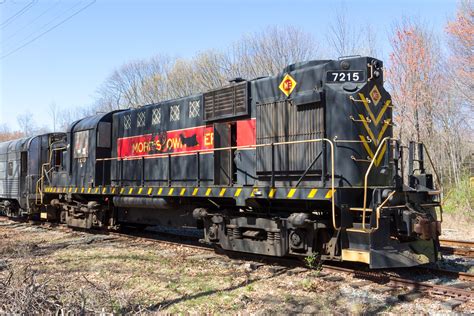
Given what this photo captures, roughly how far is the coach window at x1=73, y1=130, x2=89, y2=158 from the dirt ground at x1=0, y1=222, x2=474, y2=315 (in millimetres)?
3704

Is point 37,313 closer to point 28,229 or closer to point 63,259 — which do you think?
point 63,259

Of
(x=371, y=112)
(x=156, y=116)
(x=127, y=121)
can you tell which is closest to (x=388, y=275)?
(x=371, y=112)

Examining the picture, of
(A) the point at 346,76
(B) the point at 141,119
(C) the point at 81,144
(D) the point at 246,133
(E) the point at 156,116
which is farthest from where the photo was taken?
(C) the point at 81,144

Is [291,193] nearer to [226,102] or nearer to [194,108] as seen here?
[226,102]

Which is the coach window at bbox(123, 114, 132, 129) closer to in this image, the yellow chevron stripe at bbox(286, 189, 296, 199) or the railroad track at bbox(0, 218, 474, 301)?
the railroad track at bbox(0, 218, 474, 301)

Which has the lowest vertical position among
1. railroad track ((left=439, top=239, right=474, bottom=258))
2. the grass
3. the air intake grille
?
railroad track ((left=439, top=239, right=474, bottom=258))

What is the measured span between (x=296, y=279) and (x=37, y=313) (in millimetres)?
4142

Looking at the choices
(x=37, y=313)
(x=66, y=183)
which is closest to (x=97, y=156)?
(x=66, y=183)

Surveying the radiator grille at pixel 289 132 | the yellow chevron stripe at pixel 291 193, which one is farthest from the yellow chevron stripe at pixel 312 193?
the radiator grille at pixel 289 132

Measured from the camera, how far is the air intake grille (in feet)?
29.2

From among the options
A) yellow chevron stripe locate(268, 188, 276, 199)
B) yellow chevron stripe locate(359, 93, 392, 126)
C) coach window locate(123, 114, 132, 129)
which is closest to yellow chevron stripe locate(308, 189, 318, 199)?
yellow chevron stripe locate(268, 188, 276, 199)

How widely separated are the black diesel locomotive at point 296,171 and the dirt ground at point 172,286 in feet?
1.79

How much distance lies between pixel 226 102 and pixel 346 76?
279 centimetres

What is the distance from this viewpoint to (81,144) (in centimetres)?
1333
